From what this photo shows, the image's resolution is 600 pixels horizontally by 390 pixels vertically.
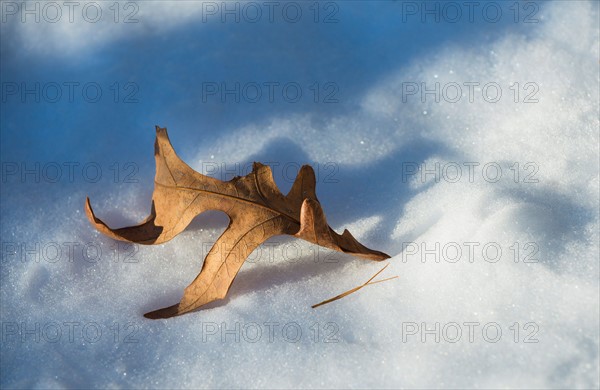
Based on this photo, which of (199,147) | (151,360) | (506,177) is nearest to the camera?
(151,360)

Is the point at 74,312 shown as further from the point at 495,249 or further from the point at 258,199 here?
the point at 495,249

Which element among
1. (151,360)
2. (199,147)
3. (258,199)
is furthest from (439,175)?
(151,360)

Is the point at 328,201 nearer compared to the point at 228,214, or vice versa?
the point at 228,214
